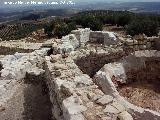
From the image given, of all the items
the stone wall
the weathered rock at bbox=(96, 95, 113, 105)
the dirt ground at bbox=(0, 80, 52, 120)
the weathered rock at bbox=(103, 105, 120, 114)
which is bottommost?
the dirt ground at bbox=(0, 80, 52, 120)

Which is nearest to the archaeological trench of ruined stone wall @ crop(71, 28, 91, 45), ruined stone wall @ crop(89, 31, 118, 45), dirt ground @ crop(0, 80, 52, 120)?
dirt ground @ crop(0, 80, 52, 120)

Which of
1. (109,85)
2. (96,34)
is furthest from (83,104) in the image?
(96,34)

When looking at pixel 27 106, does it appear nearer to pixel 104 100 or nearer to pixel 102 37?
pixel 104 100

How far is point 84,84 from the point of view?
822 cm

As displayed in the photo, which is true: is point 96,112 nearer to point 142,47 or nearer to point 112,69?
point 112,69

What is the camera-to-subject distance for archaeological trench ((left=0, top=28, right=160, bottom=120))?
7264 millimetres

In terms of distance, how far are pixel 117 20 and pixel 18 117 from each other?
28.1 meters

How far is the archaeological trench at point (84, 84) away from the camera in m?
7.26

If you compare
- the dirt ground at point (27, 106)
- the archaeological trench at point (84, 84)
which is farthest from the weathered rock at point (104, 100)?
the dirt ground at point (27, 106)

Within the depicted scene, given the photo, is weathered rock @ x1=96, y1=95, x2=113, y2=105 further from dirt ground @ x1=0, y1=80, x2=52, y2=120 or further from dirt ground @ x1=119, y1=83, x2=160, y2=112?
dirt ground @ x1=119, y1=83, x2=160, y2=112

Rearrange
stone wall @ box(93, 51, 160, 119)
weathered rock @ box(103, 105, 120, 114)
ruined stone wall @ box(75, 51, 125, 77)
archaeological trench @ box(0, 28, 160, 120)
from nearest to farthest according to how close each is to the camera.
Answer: weathered rock @ box(103, 105, 120, 114), archaeological trench @ box(0, 28, 160, 120), stone wall @ box(93, 51, 160, 119), ruined stone wall @ box(75, 51, 125, 77)

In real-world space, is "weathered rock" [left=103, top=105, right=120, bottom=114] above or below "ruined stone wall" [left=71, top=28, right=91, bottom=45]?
above

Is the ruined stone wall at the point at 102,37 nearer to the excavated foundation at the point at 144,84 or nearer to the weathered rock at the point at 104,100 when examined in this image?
the excavated foundation at the point at 144,84

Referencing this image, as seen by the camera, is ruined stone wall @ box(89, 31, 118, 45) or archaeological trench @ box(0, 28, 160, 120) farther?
ruined stone wall @ box(89, 31, 118, 45)
